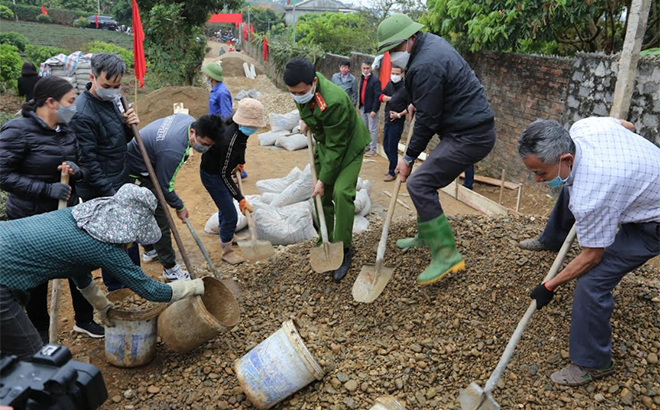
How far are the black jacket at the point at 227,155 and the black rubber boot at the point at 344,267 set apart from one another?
1.21 metres

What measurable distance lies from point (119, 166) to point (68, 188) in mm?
569

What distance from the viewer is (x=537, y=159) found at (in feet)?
7.91

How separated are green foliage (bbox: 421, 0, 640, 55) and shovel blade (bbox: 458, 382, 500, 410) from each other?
5600 millimetres

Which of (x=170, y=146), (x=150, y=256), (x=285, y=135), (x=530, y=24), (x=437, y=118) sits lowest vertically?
(x=285, y=135)

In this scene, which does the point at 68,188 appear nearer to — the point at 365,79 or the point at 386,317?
the point at 386,317

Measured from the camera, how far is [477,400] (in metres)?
2.55

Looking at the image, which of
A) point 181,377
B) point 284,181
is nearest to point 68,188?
point 181,377

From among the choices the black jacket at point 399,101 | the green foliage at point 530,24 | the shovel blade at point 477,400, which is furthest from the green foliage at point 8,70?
the shovel blade at point 477,400

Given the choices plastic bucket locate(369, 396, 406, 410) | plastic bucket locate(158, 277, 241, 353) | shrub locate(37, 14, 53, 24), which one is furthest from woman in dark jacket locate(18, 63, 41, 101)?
shrub locate(37, 14, 53, 24)

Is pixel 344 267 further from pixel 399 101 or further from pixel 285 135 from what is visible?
pixel 285 135

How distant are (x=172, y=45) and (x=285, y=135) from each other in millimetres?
5663

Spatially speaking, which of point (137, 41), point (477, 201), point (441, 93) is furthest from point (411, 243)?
point (137, 41)

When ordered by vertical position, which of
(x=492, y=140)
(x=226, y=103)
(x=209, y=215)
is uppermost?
(x=492, y=140)

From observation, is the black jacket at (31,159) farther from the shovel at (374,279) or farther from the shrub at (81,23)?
the shrub at (81,23)
